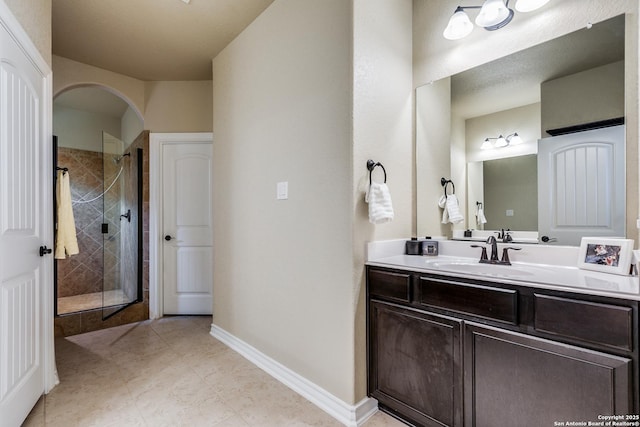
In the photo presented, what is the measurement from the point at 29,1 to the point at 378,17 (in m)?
2.00

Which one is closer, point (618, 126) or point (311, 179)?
point (618, 126)

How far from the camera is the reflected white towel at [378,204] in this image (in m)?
1.66

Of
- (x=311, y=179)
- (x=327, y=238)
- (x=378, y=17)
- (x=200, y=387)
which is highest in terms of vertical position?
(x=378, y=17)

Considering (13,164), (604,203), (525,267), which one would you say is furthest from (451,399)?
(13,164)

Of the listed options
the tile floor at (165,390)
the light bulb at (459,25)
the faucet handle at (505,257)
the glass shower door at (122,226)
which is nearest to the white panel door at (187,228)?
the glass shower door at (122,226)

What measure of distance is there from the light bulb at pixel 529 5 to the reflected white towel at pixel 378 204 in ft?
3.82

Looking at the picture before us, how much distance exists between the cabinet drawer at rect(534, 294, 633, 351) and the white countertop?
5 centimetres

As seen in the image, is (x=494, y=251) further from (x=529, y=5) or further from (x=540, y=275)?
(x=529, y=5)

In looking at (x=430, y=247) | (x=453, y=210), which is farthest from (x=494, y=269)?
(x=453, y=210)

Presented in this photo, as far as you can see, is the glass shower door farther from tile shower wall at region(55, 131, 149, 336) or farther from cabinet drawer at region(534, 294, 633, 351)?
cabinet drawer at region(534, 294, 633, 351)

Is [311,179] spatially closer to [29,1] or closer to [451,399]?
[451,399]

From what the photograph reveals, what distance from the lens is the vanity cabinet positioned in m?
1.03

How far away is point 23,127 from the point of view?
1659 mm

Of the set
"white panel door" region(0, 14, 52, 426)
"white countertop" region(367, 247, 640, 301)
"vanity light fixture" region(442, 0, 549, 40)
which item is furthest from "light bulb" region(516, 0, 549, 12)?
"white panel door" region(0, 14, 52, 426)
